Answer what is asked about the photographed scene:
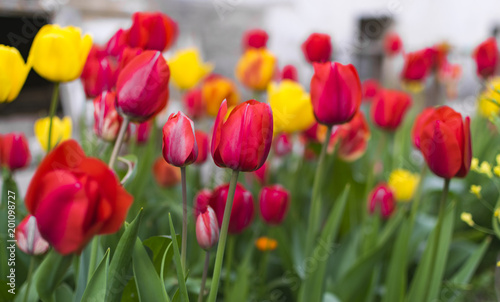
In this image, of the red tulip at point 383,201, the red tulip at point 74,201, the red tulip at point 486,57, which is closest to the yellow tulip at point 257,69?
the red tulip at point 383,201

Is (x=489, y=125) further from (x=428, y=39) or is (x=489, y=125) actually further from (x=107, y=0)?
(x=428, y=39)

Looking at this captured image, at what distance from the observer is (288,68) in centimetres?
109

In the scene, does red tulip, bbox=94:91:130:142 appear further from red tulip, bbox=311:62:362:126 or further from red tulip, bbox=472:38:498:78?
red tulip, bbox=472:38:498:78

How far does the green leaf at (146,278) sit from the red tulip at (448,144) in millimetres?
287

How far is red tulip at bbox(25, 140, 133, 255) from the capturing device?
10.6 inches

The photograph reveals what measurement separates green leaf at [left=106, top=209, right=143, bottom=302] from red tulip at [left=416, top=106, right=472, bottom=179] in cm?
29

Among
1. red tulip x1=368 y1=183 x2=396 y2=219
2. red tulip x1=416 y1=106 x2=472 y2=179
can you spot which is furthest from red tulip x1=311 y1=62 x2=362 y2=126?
red tulip x1=368 y1=183 x2=396 y2=219

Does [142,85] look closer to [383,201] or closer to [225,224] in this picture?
[225,224]

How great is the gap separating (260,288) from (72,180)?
20.5 inches

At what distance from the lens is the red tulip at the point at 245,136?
13.6 inches

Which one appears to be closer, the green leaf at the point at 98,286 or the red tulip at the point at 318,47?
the green leaf at the point at 98,286

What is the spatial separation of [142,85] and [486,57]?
0.92 meters

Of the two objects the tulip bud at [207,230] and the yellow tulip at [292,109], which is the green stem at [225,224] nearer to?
the tulip bud at [207,230]

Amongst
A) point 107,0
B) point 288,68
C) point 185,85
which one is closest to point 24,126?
point 107,0
